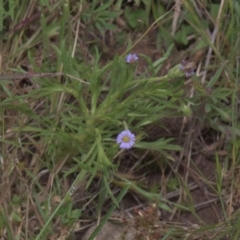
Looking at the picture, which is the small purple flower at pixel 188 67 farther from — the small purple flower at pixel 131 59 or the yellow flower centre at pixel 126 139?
the yellow flower centre at pixel 126 139

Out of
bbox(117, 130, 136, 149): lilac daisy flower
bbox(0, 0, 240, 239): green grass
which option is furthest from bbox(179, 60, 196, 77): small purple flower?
bbox(117, 130, 136, 149): lilac daisy flower

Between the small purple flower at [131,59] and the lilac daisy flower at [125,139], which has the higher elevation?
the small purple flower at [131,59]

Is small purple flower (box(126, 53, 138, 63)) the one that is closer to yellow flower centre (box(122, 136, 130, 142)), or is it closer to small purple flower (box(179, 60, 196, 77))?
small purple flower (box(179, 60, 196, 77))

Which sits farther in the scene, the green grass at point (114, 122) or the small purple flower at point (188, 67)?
the green grass at point (114, 122)

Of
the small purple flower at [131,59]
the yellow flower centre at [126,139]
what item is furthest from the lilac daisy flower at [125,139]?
the small purple flower at [131,59]

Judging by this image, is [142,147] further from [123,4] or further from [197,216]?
[123,4]

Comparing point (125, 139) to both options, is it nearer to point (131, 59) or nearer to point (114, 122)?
point (114, 122)

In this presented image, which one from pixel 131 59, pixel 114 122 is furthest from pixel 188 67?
Result: pixel 114 122

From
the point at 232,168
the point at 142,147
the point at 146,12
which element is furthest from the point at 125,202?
the point at 146,12
